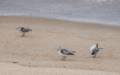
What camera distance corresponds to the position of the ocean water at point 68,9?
24.3m

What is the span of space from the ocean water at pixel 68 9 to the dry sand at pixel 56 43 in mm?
1618

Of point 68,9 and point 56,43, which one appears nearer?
point 56,43

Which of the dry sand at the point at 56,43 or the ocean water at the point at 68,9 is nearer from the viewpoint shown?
the dry sand at the point at 56,43

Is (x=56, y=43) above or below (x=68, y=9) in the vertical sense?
below

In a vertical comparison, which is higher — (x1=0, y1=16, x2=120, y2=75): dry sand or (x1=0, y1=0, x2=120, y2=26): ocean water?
(x1=0, y1=0, x2=120, y2=26): ocean water

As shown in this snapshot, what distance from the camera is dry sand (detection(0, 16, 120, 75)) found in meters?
13.3

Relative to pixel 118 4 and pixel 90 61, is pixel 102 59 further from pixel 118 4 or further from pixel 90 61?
pixel 118 4

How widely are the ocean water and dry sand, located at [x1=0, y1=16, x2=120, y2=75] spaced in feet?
5.31

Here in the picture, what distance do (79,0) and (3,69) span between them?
76.3 feet

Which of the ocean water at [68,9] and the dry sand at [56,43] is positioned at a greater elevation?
the ocean water at [68,9]

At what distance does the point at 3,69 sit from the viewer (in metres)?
10.2

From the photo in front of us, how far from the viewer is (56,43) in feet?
55.6

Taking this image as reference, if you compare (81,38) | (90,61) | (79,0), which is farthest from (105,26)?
(79,0)

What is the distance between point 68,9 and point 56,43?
11.1m
